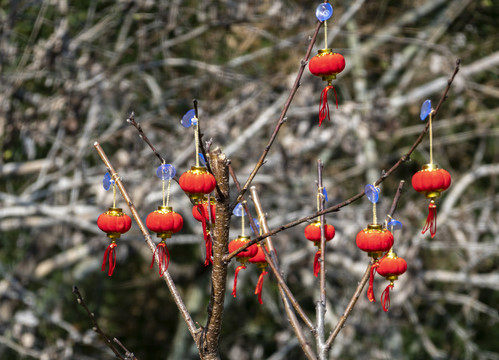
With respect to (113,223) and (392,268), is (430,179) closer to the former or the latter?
(392,268)

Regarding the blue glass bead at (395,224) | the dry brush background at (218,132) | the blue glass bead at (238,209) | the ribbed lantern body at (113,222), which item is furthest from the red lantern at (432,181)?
the dry brush background at (218,132)

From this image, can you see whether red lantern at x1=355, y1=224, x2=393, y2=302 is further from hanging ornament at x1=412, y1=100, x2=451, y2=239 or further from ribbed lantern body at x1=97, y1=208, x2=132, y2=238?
ribbed lantern body at x1=97, y1=208, x2=132, y2=238

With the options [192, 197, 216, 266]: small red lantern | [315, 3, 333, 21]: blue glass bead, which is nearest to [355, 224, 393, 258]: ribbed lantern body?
[192, 197, 216, 266]: small red lantern

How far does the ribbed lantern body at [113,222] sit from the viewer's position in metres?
1.11

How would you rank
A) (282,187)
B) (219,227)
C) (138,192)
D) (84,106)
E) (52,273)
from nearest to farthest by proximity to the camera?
1. (219,227)
2. (138,192)
3. (84,106)
4. (282,187)
5. (52,273)

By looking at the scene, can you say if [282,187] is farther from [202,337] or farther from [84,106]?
[202,337]

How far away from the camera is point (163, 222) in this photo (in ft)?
3.44

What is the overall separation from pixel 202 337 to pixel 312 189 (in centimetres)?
284

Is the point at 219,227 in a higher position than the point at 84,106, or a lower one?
higher

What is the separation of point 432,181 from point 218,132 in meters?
2.44

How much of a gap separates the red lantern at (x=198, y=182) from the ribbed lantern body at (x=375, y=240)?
0.25 metres

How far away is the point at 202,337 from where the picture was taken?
107cm

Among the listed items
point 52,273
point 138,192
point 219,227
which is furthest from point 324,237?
point 52,273

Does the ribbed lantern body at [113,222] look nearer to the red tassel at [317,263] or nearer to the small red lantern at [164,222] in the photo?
the small red lantern at [164,222]
